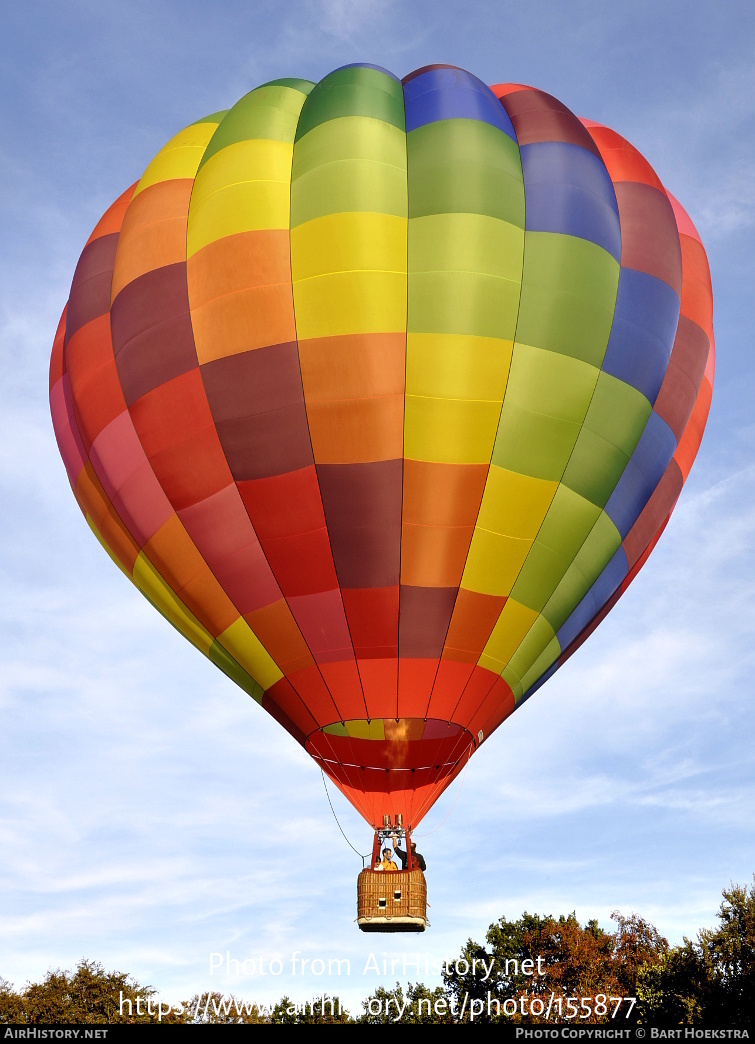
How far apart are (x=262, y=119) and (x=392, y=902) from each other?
8.78 meters

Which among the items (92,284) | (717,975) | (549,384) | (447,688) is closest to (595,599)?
(447,688)

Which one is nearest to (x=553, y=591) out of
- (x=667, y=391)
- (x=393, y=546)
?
(x=393, y=546)

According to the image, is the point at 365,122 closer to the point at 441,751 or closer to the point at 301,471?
the point at 301,471

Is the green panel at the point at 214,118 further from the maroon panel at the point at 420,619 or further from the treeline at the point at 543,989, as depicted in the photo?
the treeline at the point at 543,989

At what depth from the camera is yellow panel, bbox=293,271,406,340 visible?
11094 mm

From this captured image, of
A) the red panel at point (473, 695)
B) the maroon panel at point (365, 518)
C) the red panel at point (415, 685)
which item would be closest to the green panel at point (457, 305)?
the maroon panel at point (365, 518)

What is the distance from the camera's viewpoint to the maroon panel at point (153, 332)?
11.9m

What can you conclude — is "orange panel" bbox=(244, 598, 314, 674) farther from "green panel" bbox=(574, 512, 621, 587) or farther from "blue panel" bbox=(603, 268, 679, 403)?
"blue panel" bbox=(603, 268, 679, 403)

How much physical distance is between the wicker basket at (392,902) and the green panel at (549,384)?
16.3 feet

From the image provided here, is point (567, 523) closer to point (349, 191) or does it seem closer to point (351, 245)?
point (351, 245)

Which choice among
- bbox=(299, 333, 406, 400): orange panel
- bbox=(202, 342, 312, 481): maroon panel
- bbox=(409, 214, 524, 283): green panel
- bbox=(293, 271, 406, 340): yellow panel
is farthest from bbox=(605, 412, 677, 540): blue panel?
bbox=(202, 342, 312, 481): maroon panel

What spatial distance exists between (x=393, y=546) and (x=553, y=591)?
2.05m

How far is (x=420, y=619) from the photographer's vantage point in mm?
11391

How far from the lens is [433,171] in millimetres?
11648
